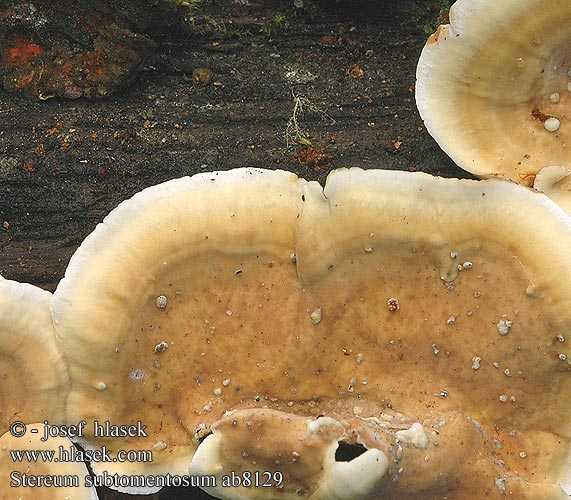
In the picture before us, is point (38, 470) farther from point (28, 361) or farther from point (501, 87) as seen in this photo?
point (501, 87)

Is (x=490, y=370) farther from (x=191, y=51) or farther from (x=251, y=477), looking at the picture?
(x=191, y=51)

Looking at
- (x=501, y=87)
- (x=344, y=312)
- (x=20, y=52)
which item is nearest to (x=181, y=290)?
(x=344, y=312)

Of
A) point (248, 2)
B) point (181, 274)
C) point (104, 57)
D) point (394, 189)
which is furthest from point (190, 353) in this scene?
point (248, 2)

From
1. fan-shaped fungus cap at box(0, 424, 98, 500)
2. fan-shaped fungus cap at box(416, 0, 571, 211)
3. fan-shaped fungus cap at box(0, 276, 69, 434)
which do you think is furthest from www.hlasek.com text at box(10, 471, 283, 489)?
fan-shaped fungus cap at box(416, 0, 571, 211)

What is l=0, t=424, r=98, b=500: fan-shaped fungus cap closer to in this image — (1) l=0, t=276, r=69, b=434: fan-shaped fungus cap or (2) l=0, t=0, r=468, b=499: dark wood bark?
(1) l=0, t=276, r=69, b=434: fan-shaped fungus cap

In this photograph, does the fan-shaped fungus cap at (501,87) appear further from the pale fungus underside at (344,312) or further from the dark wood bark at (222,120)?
the pale fungus underside at (344,312)

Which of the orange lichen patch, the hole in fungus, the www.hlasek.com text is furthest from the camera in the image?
the orange lichen patch

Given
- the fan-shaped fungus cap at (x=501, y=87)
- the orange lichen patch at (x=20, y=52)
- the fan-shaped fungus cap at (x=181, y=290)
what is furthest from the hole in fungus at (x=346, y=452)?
the orange lichen patch at (x=20, y=52)
